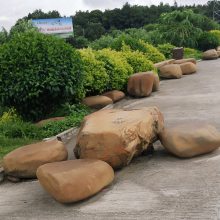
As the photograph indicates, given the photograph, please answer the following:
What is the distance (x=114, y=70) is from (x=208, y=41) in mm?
12054

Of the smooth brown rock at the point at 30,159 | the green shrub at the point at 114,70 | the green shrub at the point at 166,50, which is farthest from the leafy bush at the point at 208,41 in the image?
the smooth brown rock at the point at 30,159

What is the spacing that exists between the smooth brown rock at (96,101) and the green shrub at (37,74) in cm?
66

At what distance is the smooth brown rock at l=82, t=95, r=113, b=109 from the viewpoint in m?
8.63

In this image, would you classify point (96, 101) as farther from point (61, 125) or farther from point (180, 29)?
point (180, 29)

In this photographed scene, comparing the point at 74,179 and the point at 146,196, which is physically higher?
the point at 74,179

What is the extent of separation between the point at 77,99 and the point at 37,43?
130 cm

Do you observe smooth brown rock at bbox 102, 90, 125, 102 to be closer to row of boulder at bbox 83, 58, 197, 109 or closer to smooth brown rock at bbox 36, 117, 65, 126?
row of boulder at bbox 83, 58, 197, 109

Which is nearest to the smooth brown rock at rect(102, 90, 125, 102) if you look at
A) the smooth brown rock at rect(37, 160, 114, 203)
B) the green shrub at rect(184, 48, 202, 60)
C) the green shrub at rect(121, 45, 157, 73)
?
the green shrub at rect(121, 45, 157, 73)

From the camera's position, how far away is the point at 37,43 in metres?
7.78

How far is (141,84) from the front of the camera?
32.8ft

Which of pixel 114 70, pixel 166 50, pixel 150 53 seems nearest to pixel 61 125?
pixel 114 70

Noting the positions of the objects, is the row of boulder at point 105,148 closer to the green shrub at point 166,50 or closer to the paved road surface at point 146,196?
the paved road surface at point 146,196

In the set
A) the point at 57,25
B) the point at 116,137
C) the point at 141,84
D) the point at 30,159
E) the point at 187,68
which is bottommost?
the point at 187,68

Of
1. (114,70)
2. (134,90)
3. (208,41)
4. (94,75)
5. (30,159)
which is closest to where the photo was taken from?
(30,159)
